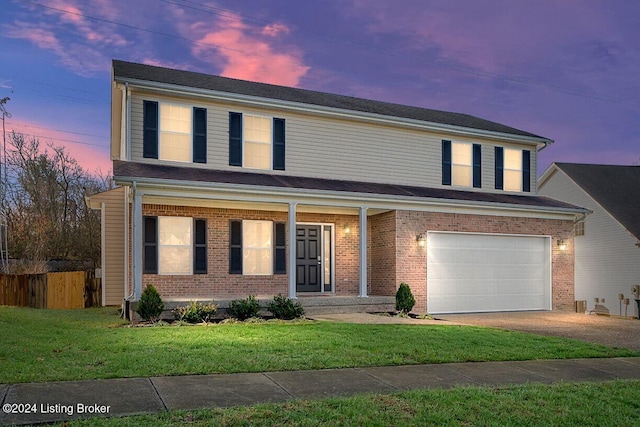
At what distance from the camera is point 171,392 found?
6090 millimetres

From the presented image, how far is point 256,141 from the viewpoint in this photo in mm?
16328

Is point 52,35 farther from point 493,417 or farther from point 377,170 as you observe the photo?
point 493,417

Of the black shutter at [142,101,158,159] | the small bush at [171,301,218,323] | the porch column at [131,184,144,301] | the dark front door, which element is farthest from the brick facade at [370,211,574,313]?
Answer: the porch column at [131,184,144,301]

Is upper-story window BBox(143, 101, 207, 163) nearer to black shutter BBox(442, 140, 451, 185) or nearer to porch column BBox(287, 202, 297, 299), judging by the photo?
porch column BBox(287, 202, 297, 299)

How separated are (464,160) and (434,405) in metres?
14.1

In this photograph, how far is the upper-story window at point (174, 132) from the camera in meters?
15.1

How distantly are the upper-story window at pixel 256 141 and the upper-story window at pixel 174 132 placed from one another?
33.0 inches

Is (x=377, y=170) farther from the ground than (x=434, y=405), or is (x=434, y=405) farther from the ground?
(x=377, y=170)

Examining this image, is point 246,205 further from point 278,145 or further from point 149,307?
point 149,307

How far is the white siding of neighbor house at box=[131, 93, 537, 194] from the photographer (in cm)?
1585

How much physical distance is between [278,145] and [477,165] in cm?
698

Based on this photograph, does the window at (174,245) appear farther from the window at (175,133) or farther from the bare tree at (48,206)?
the bare tree at (48,206)

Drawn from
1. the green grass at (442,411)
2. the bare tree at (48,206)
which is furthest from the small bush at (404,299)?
the bare tree at (48,206)

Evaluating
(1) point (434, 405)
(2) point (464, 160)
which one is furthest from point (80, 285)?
(1) point (434, 405)
